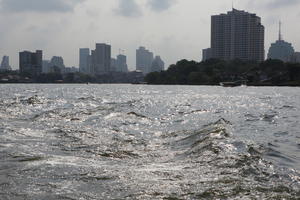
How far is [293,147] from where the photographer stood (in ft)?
57.2

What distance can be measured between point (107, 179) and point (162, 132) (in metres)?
13.0

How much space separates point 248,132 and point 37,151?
1187 cm

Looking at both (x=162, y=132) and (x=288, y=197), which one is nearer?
(x=288, y=197)

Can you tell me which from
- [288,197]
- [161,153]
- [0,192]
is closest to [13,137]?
[161,153]

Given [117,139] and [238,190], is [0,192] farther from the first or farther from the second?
[117,139]

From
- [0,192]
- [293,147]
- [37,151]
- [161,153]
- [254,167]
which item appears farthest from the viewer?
[293,147]

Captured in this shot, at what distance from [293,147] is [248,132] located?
5.35 meters

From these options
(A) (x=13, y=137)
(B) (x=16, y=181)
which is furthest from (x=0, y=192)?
(A) (x=13, y=137)

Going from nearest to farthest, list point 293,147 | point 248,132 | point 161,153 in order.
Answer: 1. point 161,153
2. point 293,147
3. point 248,132

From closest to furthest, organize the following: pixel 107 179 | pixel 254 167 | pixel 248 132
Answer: pixel 107 179 → pixel 254 167 → pixel 248 132

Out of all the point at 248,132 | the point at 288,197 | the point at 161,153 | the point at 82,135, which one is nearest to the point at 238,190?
the point at 288,197

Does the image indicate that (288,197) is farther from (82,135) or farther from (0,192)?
(82,135)

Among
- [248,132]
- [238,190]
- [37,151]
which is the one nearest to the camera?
[238,190]

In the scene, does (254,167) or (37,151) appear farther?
(37,151)
